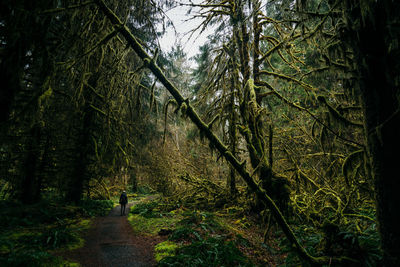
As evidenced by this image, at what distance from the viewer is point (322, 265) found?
10.9 ft

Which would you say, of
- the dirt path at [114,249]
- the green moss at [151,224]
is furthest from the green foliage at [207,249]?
the green moss at [151,224]

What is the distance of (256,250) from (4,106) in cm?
605

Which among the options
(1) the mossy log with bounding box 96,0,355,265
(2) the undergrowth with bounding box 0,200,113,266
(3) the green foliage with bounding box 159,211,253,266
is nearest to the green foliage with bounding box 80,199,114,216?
(2) the undergrowth with bounding box 0,200,113,266

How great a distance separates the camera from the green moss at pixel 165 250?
5.01 meters

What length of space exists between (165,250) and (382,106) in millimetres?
5776

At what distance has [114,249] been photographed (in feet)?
19.2

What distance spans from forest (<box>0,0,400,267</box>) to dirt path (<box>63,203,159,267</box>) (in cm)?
29

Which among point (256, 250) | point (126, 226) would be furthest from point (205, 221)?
point (126, 226)

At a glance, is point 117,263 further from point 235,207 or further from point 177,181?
point 177,181

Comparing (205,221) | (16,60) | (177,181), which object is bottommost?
(205,221)

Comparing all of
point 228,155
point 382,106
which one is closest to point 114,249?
point 228,155

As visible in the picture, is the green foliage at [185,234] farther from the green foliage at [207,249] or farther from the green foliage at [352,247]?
the green foliage at [352,247]

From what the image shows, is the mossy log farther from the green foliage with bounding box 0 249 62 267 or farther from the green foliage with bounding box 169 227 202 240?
the green foliage with bounding box 0 249 62 267

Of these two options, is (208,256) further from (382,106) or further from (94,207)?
(94,207)
